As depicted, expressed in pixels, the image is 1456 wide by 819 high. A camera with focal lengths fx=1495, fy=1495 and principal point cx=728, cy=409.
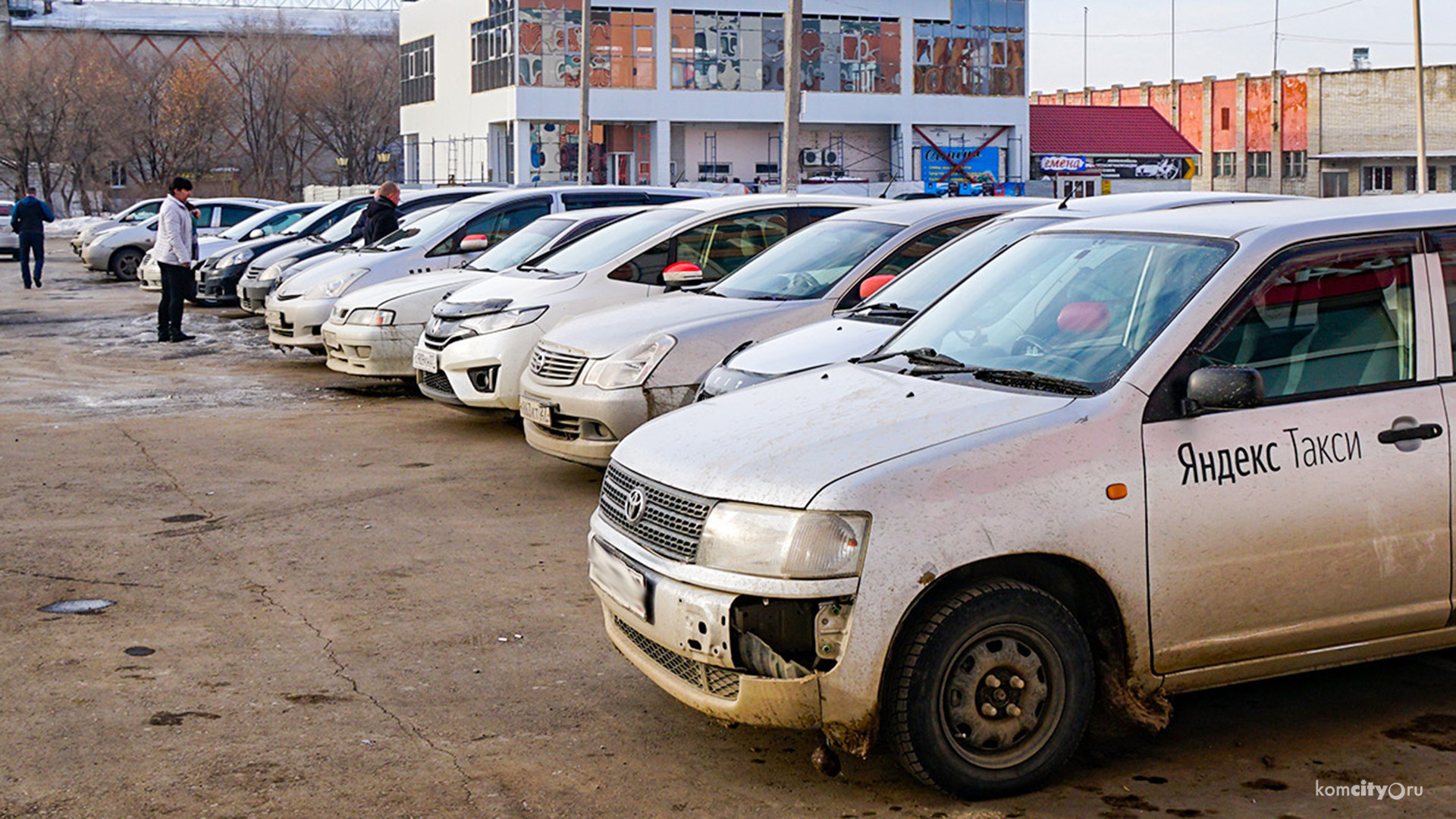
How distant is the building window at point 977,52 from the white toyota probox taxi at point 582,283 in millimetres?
58717

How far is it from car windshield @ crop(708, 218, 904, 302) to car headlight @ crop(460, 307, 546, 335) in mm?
1410

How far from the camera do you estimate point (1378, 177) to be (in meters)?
70.8

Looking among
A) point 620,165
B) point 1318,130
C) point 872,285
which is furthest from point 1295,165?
point 872,285

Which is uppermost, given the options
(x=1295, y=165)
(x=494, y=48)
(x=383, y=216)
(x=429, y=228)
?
(x=494, y=48)

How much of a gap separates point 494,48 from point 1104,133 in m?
30.0

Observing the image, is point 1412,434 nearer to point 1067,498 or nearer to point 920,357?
point 1067,498

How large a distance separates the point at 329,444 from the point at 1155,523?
7.67 metres

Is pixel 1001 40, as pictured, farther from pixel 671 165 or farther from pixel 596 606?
pixel 596 606

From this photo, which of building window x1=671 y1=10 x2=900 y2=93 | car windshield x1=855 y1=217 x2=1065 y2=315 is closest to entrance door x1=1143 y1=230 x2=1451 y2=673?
car windshield x1=855 y1=217 x2=1065 y2=315

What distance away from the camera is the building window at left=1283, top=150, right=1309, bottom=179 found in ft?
242

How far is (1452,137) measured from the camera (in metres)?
66.4

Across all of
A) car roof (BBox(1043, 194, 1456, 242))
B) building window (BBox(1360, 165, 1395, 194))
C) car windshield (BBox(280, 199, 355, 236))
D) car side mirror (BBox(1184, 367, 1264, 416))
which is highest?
building window (BBox(1360, 165, 1395, 194))

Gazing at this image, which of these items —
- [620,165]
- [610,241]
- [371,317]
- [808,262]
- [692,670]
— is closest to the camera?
[692,670]

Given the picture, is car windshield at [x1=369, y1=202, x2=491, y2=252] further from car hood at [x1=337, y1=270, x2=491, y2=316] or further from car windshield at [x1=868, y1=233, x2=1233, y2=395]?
car windshield at [x1=868, y1=233, x2=1233, y2=395]
